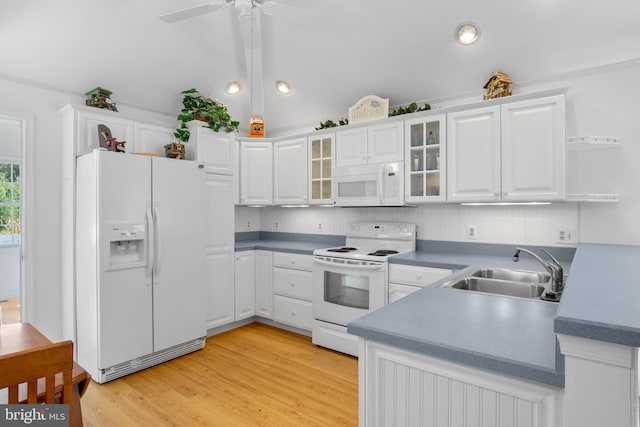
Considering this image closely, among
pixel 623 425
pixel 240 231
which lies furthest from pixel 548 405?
pixel 240 231

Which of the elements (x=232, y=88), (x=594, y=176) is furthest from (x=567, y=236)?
(x=232, y=88)

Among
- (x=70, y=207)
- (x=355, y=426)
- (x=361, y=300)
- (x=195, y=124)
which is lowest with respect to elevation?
(x=355, y=426)

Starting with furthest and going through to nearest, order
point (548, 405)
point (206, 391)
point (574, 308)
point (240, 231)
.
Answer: point (240, 231)
point (206, 391)
point (548, 405)
point (574, 308)

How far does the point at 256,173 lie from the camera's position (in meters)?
4.34

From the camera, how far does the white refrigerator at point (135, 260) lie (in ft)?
9.23

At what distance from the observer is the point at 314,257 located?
3.61m

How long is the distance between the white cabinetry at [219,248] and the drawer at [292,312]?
487mm

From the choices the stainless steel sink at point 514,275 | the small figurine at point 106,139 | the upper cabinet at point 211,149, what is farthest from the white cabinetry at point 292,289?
the small figurine at point 106,139

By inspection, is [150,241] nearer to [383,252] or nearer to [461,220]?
[383,252]

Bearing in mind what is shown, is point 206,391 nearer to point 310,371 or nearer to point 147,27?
point 310,371

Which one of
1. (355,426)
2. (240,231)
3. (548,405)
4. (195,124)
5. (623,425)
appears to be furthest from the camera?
(240,231)

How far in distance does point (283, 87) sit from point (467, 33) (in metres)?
1.95

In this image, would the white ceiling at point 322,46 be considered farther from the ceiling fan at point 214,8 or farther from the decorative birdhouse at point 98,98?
the ceiling fan at point 214,8

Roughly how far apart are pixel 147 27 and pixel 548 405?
140 inches
